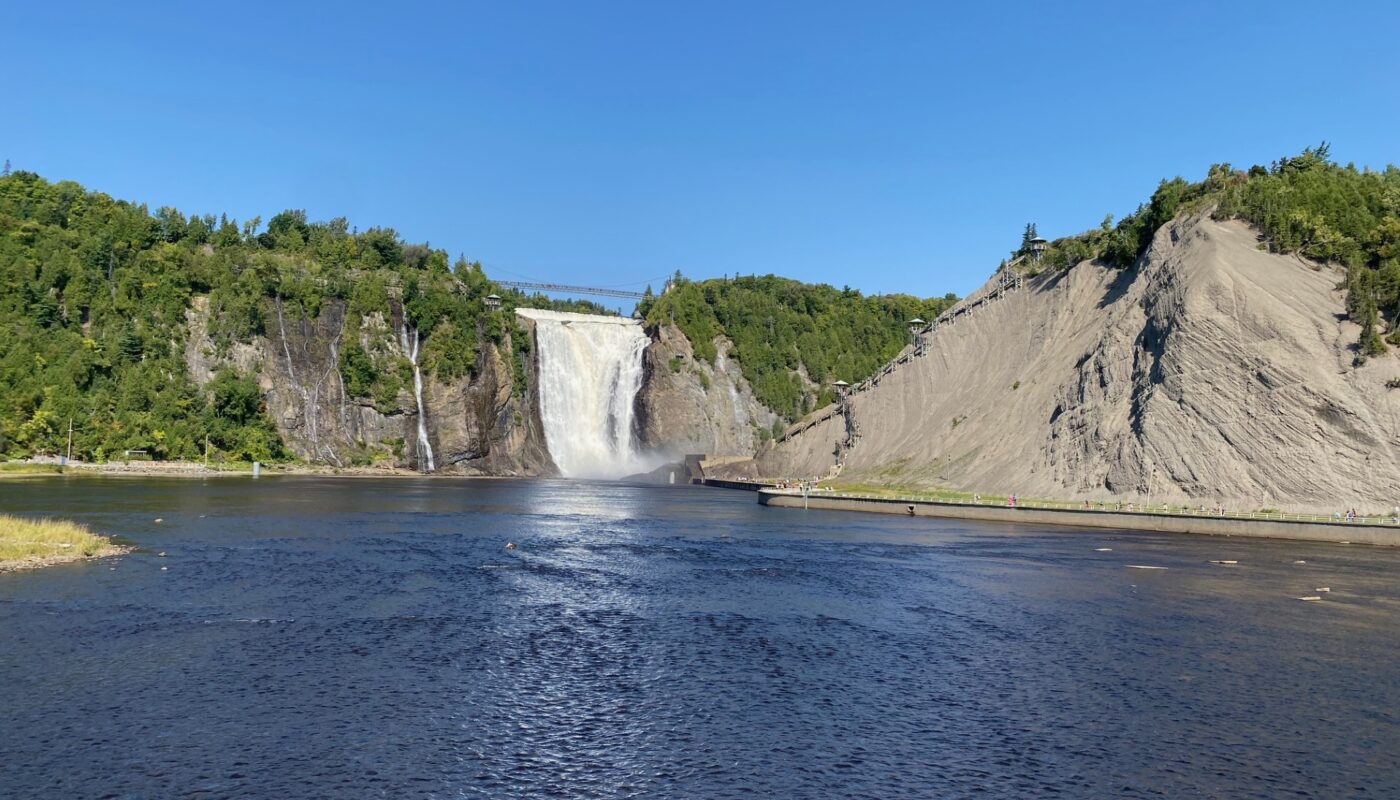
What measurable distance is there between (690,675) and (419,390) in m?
125

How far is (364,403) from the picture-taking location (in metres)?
140

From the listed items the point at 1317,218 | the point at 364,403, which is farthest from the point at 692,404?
the point at 1317,218

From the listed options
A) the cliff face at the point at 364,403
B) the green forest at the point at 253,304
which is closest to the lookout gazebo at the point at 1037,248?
the green forest at the point at 253,304

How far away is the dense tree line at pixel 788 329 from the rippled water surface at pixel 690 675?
11698 cm

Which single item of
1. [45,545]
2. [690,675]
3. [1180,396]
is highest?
[1180,396]

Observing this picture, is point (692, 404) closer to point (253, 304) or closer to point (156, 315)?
point (253, 304)

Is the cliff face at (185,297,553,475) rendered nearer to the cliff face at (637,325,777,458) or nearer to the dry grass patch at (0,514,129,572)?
the cliff face at (637,325,777,458)

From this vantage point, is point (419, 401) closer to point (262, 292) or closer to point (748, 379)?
point (262, 292)

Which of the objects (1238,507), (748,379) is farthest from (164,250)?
(1238,507)

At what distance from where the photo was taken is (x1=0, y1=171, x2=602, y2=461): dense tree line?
121 meters

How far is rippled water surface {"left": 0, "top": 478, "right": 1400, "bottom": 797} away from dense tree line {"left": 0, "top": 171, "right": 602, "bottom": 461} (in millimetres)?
87150

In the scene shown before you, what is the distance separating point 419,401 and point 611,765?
130488 mm

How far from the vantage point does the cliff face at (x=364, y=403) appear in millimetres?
135500

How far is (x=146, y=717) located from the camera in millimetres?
20062
